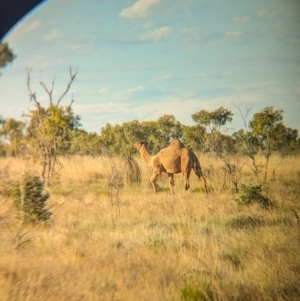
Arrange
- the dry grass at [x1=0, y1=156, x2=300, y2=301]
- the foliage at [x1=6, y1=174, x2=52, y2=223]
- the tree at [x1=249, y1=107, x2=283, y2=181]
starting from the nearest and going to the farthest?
the dry grass at [x1=0, y1=156, x2=300, y2=301], the tree at [x1=249, y1=107, x2=283, y2=181], the foliage at [x1=6, y1=174, x2=52, y2=223]

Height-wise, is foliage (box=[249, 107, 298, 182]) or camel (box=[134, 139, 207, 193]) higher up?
foliage (box=[249, 107, 298, 182])

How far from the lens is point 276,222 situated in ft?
15.0

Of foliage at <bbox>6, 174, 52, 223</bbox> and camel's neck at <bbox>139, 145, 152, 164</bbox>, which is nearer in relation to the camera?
foliage at <bbox>6, 174, 52, 223</bbox>

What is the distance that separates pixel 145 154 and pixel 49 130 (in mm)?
1514

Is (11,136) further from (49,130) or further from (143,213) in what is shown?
(143,213)

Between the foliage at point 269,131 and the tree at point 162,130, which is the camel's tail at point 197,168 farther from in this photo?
the foliage at point 269,131

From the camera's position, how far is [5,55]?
470cm

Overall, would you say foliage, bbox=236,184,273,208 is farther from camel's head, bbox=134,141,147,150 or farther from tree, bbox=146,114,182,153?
camel's head, bbox=134,141,147,150

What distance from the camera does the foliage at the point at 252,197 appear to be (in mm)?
4660

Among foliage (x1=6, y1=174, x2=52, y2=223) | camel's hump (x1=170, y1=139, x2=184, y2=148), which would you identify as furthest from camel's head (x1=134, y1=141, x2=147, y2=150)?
foliage (x1=6, y1=174, x2=52, y2=223)

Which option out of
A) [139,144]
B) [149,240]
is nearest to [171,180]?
[139,144]

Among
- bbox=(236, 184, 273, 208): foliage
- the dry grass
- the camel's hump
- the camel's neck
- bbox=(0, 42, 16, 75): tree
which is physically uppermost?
bbox=(0, 42, 16, 75): tree

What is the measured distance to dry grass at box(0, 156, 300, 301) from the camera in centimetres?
347

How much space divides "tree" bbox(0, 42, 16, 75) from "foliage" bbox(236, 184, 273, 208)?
3.65m
